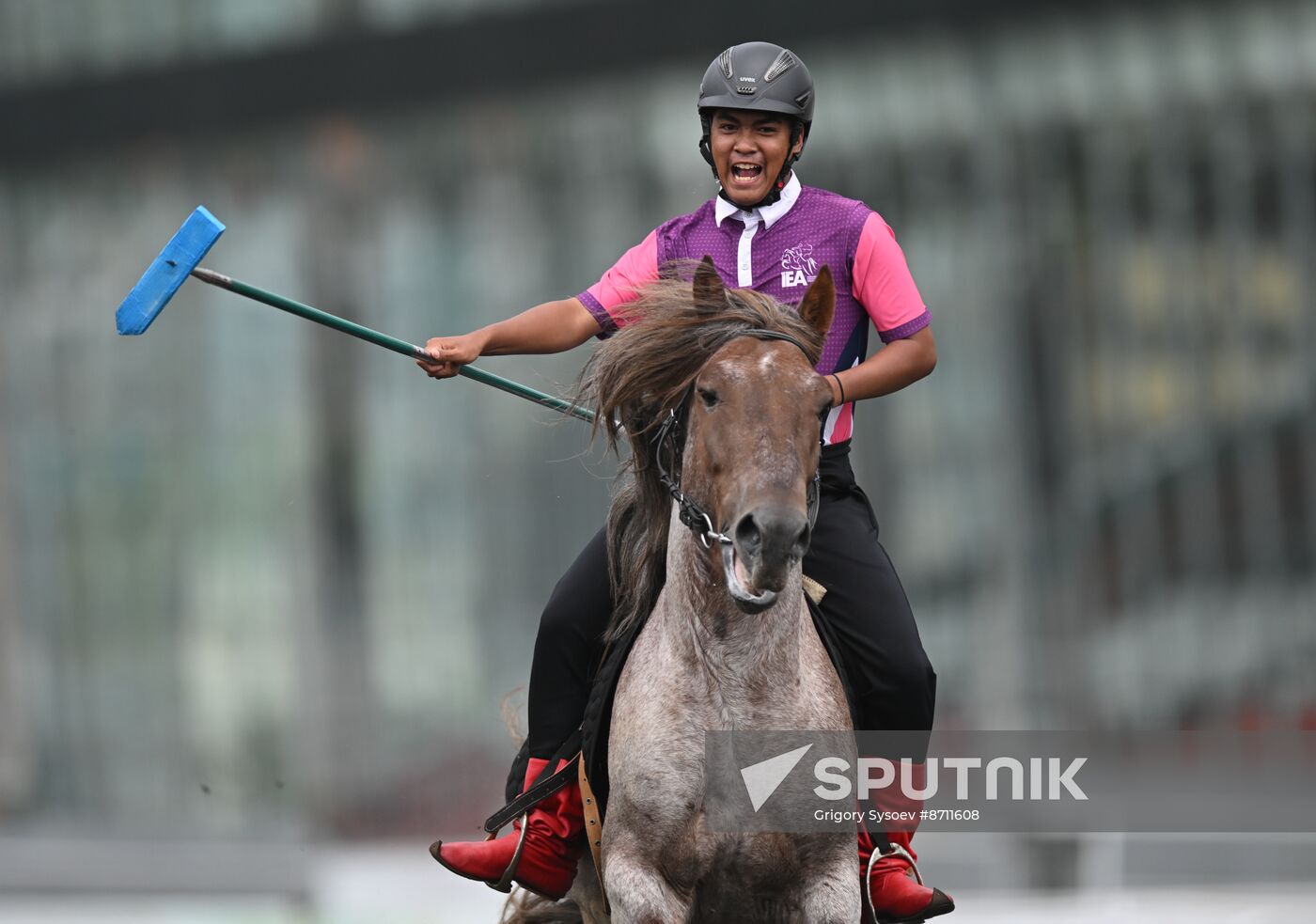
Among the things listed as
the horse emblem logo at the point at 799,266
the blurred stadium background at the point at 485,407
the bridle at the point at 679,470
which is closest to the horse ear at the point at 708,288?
the bridle at the point at 679,470

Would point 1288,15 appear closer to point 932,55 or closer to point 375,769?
point 932,55

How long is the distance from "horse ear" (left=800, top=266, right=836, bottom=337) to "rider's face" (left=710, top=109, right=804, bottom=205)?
0.49 metres

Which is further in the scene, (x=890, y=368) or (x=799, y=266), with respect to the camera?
(x=799, y=266)

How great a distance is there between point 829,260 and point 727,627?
1.16 m

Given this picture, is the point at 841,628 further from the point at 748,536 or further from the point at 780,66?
the point at 780,66

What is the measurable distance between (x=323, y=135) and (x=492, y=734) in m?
4.63

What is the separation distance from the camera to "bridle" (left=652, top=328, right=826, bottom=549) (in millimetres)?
4398

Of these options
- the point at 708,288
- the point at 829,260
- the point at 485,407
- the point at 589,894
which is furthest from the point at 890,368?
the point at 485,407

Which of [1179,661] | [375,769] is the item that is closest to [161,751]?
[375,769]

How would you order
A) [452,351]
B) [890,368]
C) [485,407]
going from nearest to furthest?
[890,368] → [452,351] → [485,407]

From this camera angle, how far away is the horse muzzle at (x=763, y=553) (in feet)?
13.2

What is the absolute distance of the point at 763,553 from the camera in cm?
405

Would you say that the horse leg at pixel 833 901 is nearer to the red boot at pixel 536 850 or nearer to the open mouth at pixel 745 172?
the red boot at pixel 536 850

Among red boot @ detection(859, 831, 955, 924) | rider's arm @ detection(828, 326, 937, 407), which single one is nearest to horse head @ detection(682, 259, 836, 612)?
rider's arm @ detection(828, 326, 937, 407)
